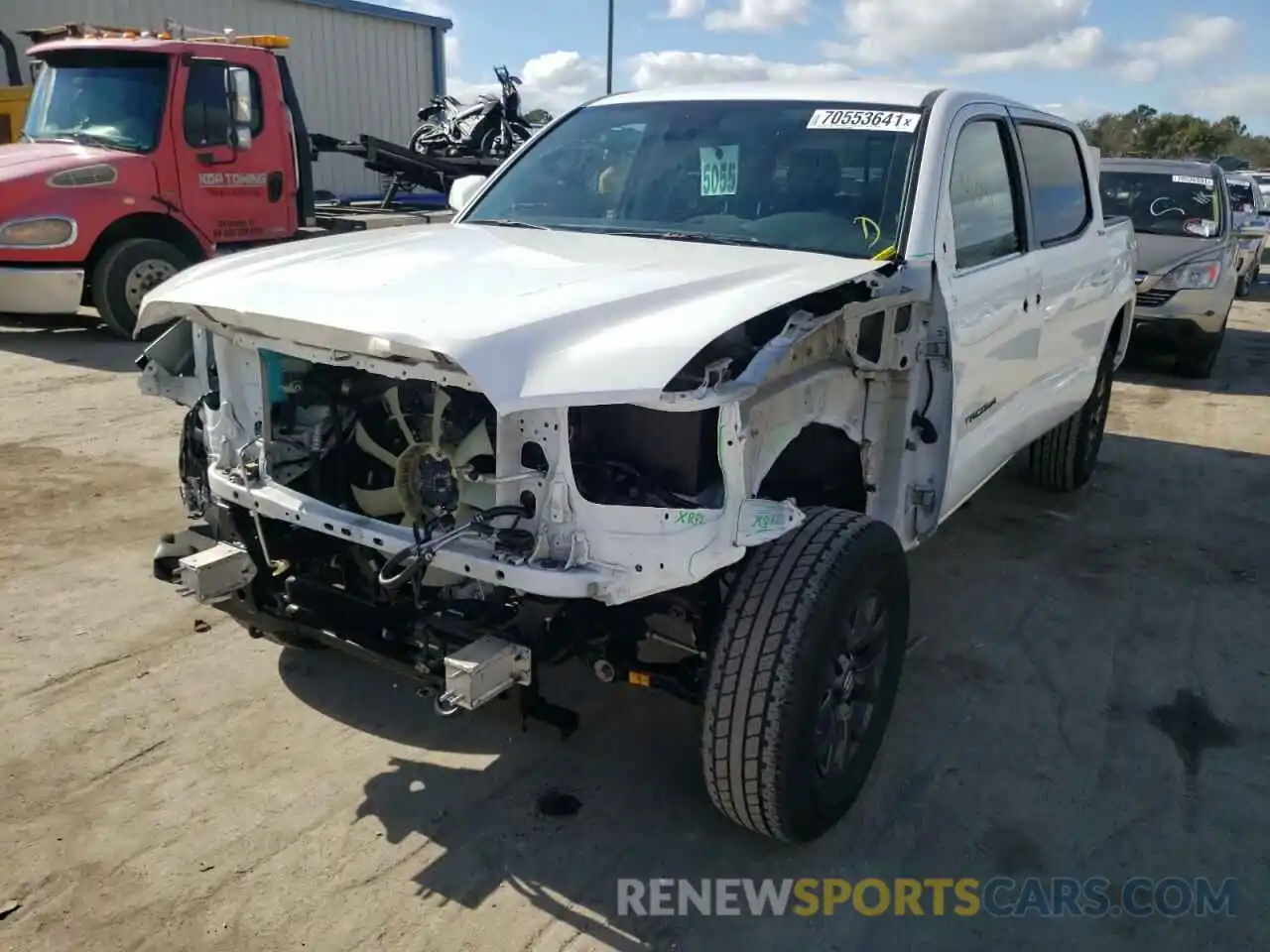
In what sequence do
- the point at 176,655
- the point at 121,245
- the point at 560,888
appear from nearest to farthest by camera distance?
the point at 560,888, the point at 176,655, the point at 121,245

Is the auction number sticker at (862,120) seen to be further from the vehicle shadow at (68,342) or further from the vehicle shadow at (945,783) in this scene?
the vehicle shadow at (68,342)

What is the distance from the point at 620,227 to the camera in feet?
12.6

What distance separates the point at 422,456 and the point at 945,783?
1.80 meters

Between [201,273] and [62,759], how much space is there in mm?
1462

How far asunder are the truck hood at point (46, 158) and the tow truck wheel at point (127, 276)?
2.29 feet

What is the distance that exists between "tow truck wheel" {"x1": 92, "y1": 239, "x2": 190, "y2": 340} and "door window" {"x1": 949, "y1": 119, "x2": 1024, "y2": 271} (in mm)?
6923

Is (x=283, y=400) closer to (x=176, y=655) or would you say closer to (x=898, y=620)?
(x=176, y=655)

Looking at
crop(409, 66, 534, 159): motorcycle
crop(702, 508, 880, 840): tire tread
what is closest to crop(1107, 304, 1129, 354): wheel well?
crop(702, 508, 880, 840): tire tread

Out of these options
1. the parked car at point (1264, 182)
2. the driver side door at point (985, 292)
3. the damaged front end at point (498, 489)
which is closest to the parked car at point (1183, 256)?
the driver side door at point (985, 292)

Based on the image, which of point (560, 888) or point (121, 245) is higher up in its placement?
point (121, 245)

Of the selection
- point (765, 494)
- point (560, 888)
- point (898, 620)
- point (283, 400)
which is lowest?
point (560, 888)

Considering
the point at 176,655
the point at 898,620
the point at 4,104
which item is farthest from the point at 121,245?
the point at 898,620

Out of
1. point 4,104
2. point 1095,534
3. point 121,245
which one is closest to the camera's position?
point 1095,534

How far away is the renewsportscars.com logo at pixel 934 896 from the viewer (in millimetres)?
2725
